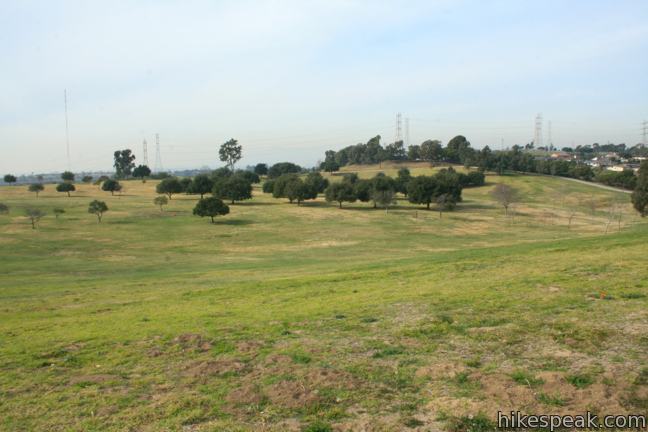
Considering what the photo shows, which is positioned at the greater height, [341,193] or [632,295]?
[341,193]

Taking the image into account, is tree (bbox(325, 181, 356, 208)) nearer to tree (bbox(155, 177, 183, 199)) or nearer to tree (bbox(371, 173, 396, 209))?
tree (bbox(371, 173, 396, 209))

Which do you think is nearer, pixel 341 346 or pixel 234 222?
pixel 341 346

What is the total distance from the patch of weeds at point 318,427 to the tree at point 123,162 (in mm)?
186997

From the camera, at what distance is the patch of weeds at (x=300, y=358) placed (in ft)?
34.7

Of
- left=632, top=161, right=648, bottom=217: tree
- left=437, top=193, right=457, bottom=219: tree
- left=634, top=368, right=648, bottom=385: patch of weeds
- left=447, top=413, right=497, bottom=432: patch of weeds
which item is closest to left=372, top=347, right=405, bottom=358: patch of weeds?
left=447, top=413, right=497, bottom=432: patch of weeds

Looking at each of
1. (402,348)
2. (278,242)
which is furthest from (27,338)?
(278,242)

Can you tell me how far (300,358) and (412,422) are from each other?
11.8ft

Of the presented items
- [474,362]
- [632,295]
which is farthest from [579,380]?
[632,295]

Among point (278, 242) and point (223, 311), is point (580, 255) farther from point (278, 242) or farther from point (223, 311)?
point (278, 242)

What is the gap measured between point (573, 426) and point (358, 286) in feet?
43.9

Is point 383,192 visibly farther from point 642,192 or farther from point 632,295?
point 632,295

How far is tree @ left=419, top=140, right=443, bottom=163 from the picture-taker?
18175 centimetres

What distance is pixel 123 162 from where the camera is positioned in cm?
17938

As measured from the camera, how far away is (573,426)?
7.38m
